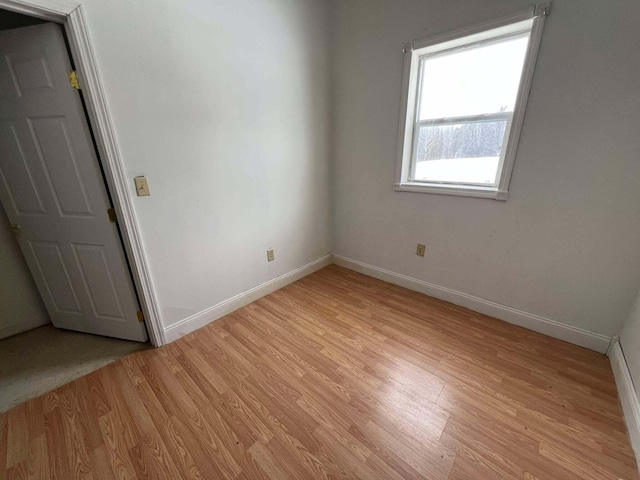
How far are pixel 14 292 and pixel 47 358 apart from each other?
27.1 inches

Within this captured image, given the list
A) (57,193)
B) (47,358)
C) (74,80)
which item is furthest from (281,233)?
(47,358)

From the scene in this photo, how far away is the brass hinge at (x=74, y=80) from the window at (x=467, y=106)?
228cm

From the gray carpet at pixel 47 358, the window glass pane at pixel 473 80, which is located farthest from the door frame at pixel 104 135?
the window glass pane at pixel 473 80

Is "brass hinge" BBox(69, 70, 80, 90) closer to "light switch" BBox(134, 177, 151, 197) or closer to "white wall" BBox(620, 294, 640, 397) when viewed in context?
"light switch" BBox(134, 177, 151, 197)

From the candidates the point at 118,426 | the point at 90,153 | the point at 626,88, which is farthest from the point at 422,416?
the point at 90,153

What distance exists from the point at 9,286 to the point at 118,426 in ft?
5.43

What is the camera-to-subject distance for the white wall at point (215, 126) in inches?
59.7

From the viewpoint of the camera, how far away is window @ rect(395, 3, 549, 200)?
5.70ft

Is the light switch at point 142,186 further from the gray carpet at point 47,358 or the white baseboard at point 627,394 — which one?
the white baseboard at point 627,394

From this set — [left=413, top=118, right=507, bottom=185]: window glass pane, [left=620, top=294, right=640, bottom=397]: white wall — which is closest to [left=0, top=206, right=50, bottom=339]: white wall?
[left=413, top=118, right=507, bottom=185]: window glass pane

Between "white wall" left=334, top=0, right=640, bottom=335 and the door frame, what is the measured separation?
2.01 metres

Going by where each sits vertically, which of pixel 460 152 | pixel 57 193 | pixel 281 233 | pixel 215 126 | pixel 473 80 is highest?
pixel 473 80

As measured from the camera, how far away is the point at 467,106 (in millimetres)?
2014

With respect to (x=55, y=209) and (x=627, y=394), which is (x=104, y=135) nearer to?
(x=55, y=209)
